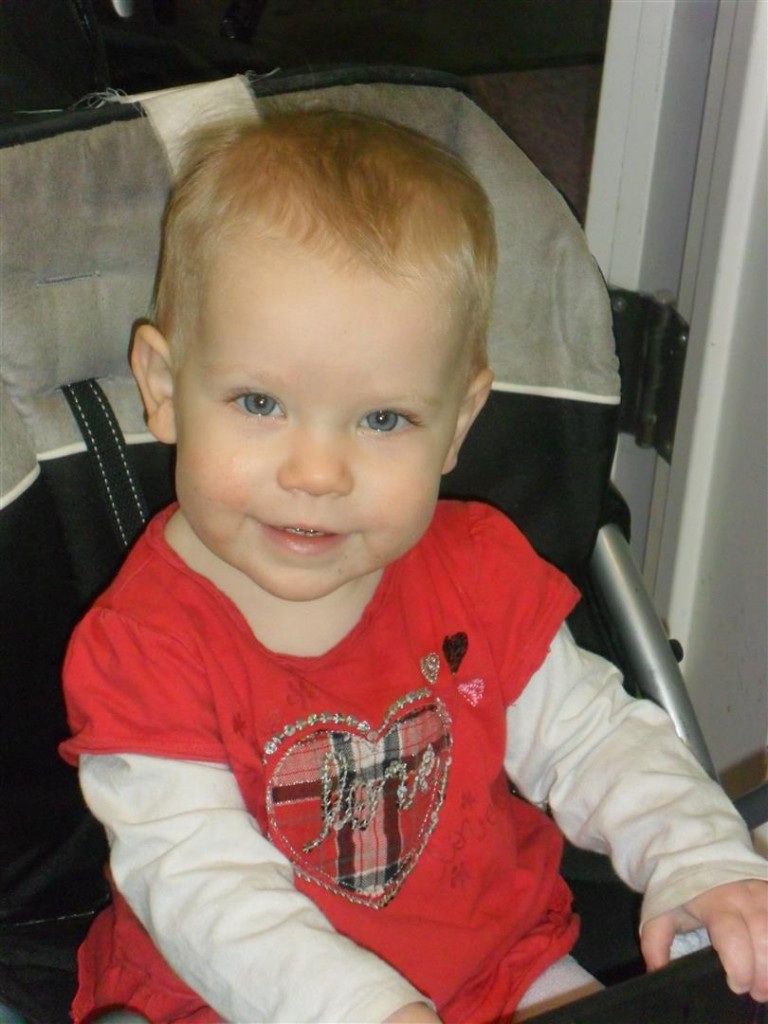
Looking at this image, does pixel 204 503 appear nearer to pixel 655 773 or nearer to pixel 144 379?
pixel 144 379

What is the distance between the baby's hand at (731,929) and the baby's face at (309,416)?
317mm

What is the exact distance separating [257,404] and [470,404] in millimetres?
195

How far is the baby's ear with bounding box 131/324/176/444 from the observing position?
2.95 feet

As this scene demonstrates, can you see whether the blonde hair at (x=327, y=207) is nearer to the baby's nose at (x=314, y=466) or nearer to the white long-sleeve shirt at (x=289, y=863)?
the baby's nose at (x=314, y=466)

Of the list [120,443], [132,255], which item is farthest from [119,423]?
[132,255]

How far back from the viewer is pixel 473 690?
3.25 ft

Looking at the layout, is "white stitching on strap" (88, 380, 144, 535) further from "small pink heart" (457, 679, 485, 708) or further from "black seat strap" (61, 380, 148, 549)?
"small pink heart" (457, 679, 485, 708)

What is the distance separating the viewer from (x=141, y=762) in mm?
842

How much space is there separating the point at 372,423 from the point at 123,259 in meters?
0.23

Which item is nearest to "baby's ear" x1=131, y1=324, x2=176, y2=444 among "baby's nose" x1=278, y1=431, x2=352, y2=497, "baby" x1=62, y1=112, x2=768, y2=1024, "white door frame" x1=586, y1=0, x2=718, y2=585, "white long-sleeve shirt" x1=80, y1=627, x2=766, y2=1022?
"baby" x1=62, y1=112, x2=768, y2=1024

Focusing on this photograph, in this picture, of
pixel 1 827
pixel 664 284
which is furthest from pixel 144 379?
pixel 664 284

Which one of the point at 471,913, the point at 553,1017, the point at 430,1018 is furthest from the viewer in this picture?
the point at 471,913

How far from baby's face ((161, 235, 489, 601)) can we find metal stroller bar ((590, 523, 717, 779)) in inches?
11.5

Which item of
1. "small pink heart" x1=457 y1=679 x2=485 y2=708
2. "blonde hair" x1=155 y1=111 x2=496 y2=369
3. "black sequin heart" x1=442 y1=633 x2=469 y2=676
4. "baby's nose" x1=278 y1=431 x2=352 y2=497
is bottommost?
"small pink heart" x1=457 y1=679 x2=485 y2=708
